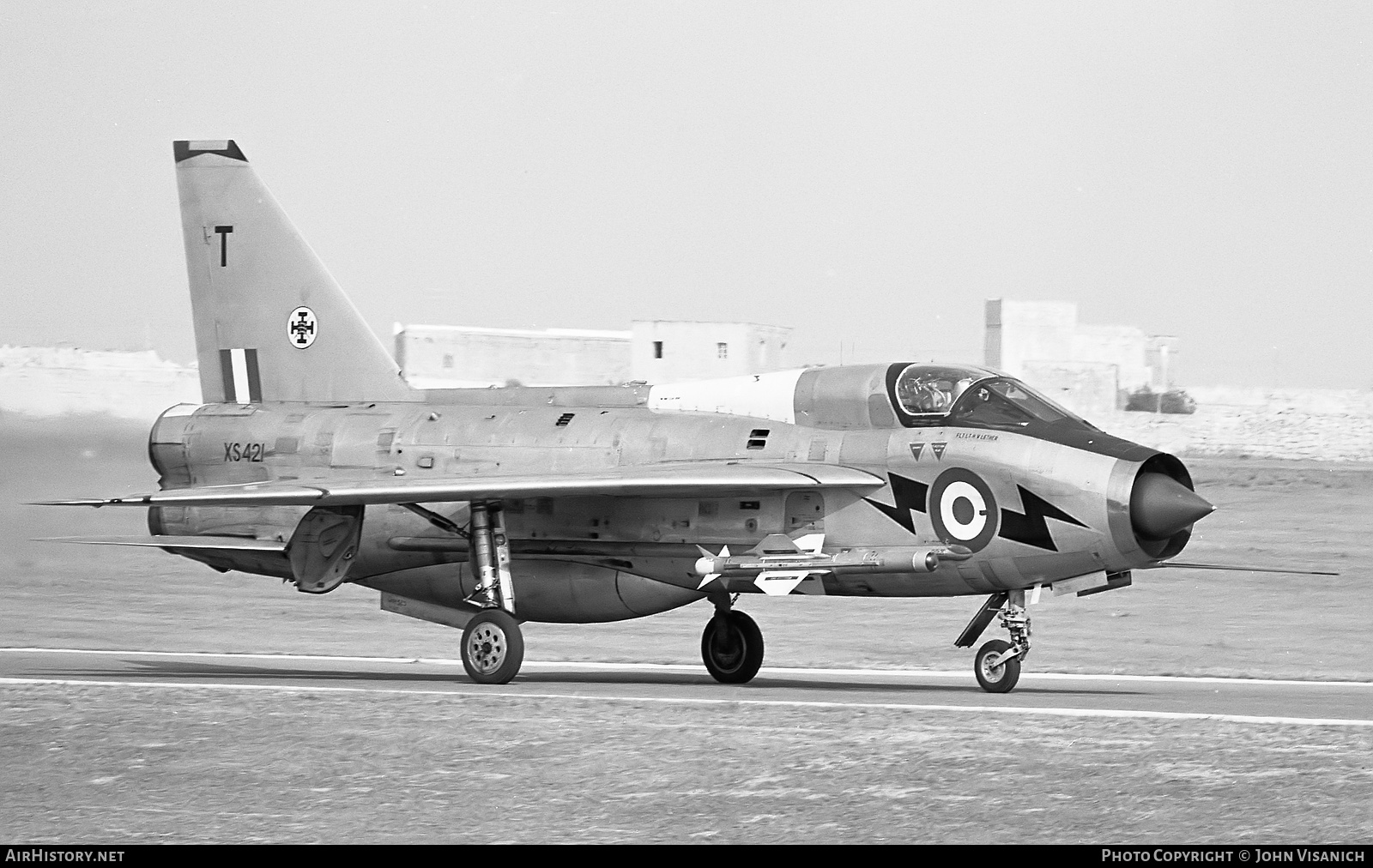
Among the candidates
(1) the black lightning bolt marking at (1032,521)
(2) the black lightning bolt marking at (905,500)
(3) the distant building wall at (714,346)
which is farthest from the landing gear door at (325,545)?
(3) the distant building wall at (714,346)

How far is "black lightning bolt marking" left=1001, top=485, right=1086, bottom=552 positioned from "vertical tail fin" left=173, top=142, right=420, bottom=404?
298 inches

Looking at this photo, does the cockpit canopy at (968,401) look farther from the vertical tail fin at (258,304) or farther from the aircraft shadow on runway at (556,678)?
the vertical tail fin at (258,304)

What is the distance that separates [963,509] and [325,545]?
21.4 feet

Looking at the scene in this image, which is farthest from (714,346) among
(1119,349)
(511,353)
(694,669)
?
(694,669)

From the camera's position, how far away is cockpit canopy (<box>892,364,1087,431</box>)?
15.3 m

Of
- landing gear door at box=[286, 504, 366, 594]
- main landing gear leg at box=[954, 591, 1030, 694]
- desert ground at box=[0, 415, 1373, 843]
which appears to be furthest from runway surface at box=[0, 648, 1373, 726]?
landing gear door at box=[286, 504, 366, 594]

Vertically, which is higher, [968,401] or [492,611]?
[968,401]

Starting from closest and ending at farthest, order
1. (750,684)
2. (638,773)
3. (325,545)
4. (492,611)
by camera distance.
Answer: (638,773) → (492,611) → (750,684) → (325,545)

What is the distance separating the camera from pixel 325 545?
17.6m

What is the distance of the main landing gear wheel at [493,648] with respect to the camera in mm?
16156

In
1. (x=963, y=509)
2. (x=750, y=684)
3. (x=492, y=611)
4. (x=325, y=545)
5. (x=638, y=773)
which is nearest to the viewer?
(x=638, y=773)

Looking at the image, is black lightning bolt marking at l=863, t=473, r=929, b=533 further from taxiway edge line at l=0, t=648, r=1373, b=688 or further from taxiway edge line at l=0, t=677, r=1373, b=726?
taxiway edge line at l=0, t=648, r=1373, b=688

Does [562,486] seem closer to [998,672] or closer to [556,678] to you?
[556,678]

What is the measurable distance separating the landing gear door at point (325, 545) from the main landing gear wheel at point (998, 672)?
629cm
